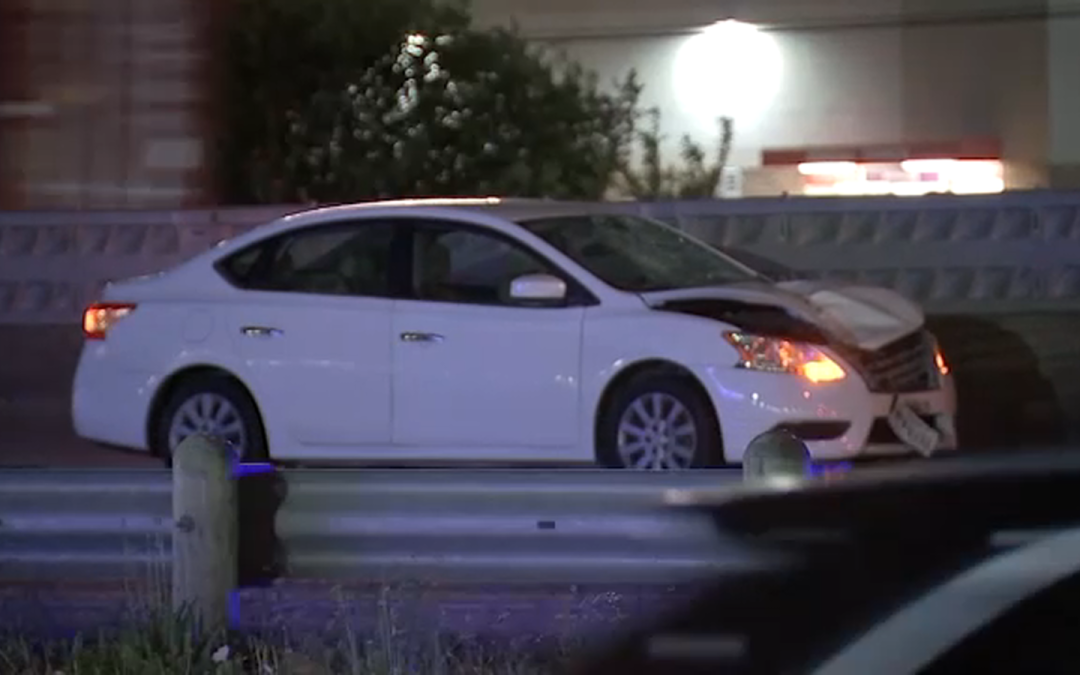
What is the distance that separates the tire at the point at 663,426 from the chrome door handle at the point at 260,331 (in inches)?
71.6

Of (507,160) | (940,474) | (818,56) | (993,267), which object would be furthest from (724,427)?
(818,56)

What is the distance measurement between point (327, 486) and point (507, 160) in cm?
1283

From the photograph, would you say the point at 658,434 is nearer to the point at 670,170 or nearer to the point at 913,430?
the point at 913,430

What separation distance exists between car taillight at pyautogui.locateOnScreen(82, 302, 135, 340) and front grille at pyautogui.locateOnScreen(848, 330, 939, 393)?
3.87m

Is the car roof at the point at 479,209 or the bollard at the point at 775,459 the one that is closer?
the bollard at the point at 775,459

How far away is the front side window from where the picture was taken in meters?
10.4

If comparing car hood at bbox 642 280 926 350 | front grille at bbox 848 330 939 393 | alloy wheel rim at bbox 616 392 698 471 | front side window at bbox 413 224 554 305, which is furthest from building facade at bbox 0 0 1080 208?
alloy wheel rim at bbox 616 392 698 471

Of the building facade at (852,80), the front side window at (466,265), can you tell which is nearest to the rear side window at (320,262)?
the front side window at (466,265)

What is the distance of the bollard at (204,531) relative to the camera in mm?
6648

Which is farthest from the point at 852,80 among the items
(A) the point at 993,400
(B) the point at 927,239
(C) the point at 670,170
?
(A) the point at 993,400

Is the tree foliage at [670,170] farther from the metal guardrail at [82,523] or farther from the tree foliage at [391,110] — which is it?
the metal guardrail at [82,523]

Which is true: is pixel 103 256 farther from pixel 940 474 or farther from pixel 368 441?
pixel 940 474

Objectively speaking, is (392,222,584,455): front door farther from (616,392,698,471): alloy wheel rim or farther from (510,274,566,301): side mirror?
(616,392,698,471): alloy wheel rim

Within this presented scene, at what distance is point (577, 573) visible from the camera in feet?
22.1
